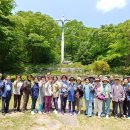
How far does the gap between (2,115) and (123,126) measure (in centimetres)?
444

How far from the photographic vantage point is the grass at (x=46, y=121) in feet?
37.9

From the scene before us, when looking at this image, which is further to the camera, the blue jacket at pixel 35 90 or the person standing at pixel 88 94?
the person standing at pixel 88 94

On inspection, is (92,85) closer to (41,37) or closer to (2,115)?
(2,115)

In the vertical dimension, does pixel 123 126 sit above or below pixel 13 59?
below

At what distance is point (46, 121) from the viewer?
1195 cm

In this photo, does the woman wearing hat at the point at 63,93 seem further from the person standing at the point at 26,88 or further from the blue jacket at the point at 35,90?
the person standing at the point at 26,88

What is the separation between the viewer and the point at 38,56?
155 feet

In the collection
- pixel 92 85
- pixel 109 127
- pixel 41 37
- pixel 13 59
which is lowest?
pixel 109 127

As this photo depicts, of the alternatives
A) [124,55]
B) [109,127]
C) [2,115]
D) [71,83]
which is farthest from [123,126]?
[124,55]

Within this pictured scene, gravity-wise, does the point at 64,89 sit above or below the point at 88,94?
above

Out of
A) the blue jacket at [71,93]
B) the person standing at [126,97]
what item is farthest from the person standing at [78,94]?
the person standing at [126,97]

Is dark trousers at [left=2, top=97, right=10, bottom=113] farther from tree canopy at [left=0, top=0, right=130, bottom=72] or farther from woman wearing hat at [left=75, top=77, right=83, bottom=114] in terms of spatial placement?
tree canopy at [left=0, top=0, right=130, bottom=72]

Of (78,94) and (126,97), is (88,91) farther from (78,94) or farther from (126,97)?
(126,97)

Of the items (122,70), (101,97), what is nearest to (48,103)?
(101,97)
